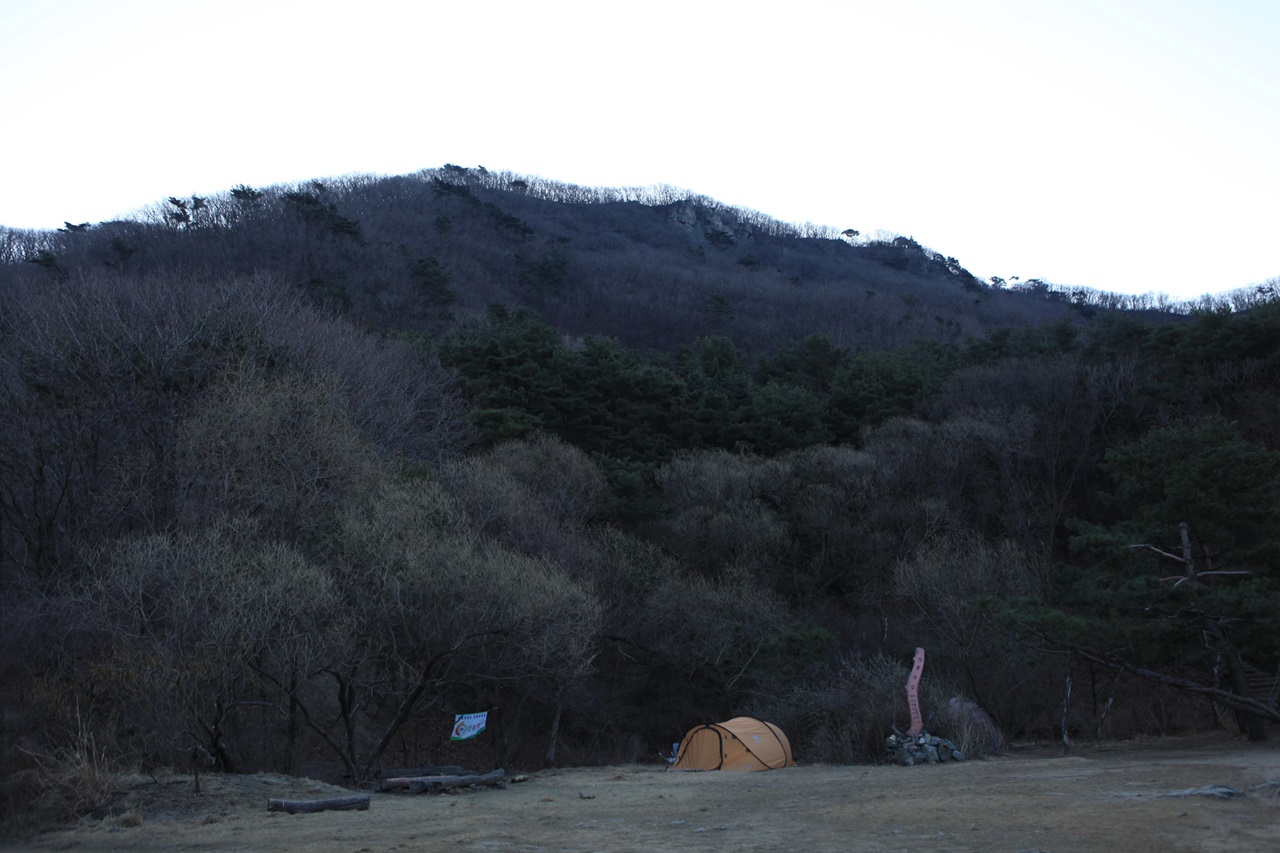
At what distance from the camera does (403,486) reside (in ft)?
79.0

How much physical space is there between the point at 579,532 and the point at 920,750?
1552 cm

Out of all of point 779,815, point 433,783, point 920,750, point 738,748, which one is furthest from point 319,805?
point 920,750

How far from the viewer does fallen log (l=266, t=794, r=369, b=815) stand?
10984mm

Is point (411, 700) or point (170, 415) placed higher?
point (170, 415)

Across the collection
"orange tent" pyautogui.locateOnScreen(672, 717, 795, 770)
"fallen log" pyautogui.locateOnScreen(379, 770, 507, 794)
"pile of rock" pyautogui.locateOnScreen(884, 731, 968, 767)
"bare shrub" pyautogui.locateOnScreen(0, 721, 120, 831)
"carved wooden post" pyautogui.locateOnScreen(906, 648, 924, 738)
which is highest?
"bare shrub" pyautogui.locateOnScreen(0, 721, 120, 831)

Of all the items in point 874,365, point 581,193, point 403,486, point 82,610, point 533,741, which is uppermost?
point 581,193

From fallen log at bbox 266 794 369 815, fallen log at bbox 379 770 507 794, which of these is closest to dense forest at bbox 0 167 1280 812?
fallen log at bbox 266 794 369 815

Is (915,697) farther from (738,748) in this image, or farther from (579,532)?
(579,532)

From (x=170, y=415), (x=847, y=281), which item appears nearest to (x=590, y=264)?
(x=847, y=281)

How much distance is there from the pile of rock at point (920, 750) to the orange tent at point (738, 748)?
2314mm

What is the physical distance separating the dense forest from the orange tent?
114 cm

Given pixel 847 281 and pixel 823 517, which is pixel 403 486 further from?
pixel 847 281

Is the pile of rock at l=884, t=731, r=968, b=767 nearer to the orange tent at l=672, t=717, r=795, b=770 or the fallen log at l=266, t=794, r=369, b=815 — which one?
the orange tent at l=672, t=717, r=795, b=770

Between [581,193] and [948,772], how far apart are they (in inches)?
4814
